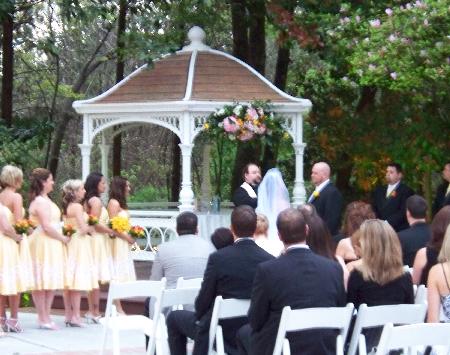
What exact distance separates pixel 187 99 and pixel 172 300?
8.10 metres

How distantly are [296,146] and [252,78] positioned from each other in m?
1.31

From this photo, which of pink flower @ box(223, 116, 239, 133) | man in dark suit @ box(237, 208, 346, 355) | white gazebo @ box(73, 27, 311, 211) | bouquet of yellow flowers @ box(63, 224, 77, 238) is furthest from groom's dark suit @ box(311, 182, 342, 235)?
man in dark suit @ box(237, 208, 346, 355)

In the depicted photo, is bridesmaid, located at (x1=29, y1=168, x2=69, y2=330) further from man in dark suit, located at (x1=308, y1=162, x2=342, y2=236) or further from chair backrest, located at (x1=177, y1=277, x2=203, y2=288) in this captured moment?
chair backrest, located at (x1=177, y1=277, x2=203, y2=288)

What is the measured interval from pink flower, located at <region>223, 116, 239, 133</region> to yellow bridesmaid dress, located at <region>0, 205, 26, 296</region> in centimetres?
493

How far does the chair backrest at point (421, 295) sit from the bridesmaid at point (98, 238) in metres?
5.12

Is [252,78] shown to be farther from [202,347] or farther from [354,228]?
[202,347]

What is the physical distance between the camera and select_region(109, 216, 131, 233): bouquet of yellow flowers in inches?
515

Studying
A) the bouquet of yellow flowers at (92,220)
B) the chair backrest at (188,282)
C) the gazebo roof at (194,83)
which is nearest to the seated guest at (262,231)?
the chair backrest at (188,282)

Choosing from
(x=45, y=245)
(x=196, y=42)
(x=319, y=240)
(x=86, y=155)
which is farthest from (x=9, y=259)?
(x=196, y=42)

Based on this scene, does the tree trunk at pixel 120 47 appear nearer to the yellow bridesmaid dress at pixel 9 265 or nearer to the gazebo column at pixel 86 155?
the gazebo column at pixel 86 155

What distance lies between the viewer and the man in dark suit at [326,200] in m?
13.5

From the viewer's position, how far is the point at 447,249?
309 inches

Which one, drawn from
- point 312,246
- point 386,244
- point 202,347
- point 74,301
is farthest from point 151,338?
point 74,301

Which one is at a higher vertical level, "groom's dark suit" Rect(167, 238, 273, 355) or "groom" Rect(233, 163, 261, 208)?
"groom" Rect(233, 163, 261, 208)
